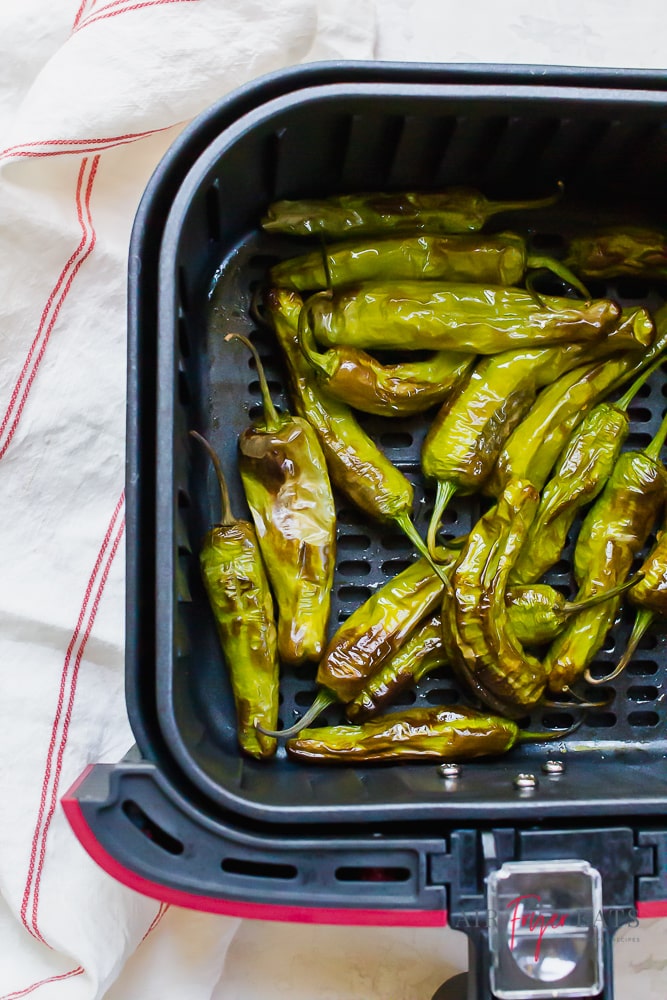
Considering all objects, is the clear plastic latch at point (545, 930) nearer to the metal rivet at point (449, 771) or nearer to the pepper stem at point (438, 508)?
the metal rivet at point (449, 771)

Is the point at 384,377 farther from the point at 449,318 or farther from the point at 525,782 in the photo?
the point at 525,782

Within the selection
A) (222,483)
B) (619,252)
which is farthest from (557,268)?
(222,483)

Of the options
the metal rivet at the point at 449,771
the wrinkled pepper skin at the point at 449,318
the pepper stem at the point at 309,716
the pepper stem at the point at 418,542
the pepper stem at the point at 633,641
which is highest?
the wrinkled pepper skin at the point at 449,318

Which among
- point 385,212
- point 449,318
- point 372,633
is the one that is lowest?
point 372,633

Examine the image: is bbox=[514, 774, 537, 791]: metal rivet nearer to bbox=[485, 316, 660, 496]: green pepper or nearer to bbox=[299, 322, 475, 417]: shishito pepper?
bbox=[485, 316, 660, 496]: green pepper

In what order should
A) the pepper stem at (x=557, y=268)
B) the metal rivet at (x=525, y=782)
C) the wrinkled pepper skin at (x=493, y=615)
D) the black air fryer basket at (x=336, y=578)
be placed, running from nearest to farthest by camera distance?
the black air fryer basket at (x=336, y=578), the metal rivet at (x=525, y=782), the wrinkled pepper skin at (x=493, y=615), the pepper stem at (x=557, y=268)

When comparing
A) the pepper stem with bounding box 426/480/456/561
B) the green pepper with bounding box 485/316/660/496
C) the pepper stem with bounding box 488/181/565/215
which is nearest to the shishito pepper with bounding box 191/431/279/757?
the pepper stem with bounding box 426/480/456/561

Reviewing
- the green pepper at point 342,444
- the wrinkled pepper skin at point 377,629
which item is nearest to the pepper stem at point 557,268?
the green pepper at point 342,444
